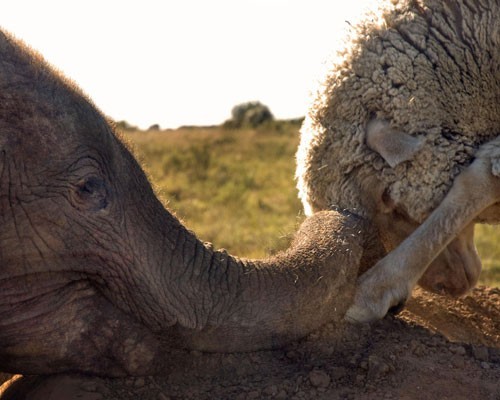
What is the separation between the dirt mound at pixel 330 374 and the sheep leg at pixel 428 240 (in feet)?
0.54

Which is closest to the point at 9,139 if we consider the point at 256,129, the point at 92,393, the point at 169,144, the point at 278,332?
the point at 92,393

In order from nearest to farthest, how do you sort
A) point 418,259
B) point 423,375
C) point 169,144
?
1. point 423,375
2. point 418,259
3. point 169,144

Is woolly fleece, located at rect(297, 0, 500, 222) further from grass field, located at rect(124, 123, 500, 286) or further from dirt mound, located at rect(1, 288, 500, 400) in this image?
grass field, located at rect(124, 123, 500, 286)

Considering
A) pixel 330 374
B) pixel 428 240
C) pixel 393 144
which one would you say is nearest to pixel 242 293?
pixel 330 374

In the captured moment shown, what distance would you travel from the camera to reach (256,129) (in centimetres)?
1912

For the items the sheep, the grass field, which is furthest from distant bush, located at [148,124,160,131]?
the sheep

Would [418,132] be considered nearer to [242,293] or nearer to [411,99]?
[411,99]

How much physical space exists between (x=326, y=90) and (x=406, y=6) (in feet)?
2.44

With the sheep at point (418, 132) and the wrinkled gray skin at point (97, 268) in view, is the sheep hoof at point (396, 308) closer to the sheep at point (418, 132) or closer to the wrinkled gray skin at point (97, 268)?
the sheep at point (418, 132)

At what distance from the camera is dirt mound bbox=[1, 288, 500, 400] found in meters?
4.06

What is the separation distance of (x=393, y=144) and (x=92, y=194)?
6.34 feet

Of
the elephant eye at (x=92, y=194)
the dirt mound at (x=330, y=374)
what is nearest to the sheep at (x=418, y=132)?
the dirt mound at (x=330, y=374)

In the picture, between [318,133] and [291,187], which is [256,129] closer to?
[291,187]

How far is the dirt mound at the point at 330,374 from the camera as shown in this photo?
4059 millimetres
